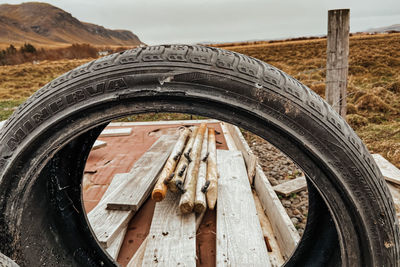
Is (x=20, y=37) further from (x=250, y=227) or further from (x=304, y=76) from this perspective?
(x=250, y=227)

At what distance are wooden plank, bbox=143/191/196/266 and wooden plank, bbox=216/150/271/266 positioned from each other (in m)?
0.22

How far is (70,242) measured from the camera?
4.69 ft

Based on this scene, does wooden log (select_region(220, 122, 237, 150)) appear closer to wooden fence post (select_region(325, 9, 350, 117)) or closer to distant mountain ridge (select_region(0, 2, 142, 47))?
wooden fence post (select_region(325, 9, 350, 117))

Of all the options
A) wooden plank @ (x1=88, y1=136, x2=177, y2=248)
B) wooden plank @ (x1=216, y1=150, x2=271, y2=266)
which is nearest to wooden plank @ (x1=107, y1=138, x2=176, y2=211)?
wooden plank @ (x1=88, y1=136, x2=177, y2=248)

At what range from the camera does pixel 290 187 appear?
3227mm

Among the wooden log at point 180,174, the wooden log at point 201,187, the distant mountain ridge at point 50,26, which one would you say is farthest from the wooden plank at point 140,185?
the distant mountain ridge at point 50,26

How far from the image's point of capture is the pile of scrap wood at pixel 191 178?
7.45 ft

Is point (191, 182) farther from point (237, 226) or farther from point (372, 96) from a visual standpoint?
point (372, 96)

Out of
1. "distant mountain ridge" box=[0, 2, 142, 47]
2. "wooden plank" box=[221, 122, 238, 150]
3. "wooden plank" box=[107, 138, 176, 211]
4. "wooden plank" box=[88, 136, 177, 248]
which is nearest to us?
"wooden plank" box=[88, 136, 177, 248]

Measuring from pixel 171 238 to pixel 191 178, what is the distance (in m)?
0.77

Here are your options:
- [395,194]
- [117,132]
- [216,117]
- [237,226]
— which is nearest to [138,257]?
[237,226]

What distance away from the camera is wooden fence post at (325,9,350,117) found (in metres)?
2.77

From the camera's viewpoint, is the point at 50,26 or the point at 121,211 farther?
the point at 50,26

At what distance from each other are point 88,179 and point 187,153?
1.36m
